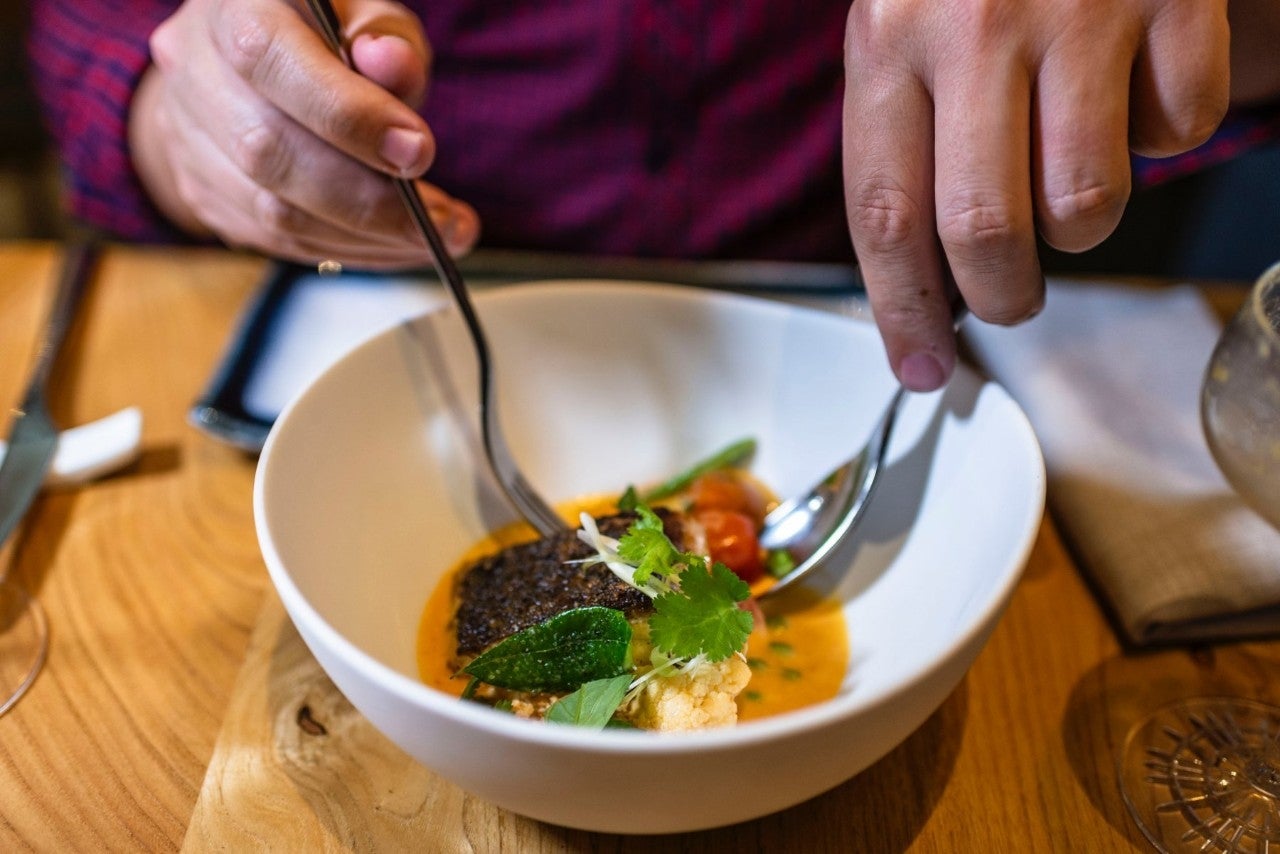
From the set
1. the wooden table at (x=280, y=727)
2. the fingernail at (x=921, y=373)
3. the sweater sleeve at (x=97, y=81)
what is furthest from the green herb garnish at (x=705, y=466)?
the sweater sleeve at (x=97, y=81)

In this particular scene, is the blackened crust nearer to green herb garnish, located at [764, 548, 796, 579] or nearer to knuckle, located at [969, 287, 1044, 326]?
green herb garnish, located at [764, 548, 796, 579]

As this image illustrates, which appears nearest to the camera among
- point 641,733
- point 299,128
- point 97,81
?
point 641,733

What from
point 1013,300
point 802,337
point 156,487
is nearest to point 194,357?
point 156,487

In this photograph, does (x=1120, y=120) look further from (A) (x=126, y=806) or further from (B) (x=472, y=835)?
(A) (x=126, y=806)

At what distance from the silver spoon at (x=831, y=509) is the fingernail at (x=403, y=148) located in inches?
22.6

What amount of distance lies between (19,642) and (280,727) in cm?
33

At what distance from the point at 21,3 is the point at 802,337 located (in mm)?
2893

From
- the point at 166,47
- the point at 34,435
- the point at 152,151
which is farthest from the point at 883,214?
the point at 152,151

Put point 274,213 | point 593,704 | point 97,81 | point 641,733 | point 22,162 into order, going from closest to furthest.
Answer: point 641,733 → point 593,704 → point 274,213 → point 97,81 → point 22,162

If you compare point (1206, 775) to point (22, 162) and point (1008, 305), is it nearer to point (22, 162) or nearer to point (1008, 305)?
point (1008, 305)

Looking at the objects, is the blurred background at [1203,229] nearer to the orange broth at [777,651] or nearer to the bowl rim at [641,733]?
the orange broth at [777,651]

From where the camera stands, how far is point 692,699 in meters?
0.82

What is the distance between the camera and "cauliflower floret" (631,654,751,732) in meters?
0.81

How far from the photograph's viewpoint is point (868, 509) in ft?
3.66
